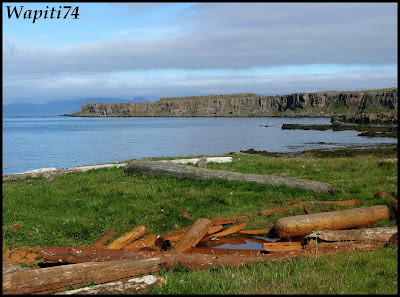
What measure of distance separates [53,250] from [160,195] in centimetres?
725

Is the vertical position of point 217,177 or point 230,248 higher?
point 217,177

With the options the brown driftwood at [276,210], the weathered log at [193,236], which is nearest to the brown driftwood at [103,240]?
the weathered log at [193,236]

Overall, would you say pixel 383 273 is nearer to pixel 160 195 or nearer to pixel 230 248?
pixel 230 248

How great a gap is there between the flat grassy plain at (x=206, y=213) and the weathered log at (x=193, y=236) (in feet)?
5.52

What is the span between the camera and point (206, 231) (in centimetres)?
1206

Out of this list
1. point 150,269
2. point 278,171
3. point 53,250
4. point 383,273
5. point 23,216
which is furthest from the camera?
point 278,171

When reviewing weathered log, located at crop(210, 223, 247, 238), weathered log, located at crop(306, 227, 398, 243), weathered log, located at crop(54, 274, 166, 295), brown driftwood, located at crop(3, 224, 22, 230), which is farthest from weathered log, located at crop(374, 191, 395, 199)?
brown driftwood, located at crop(3, 224, 22, 230)

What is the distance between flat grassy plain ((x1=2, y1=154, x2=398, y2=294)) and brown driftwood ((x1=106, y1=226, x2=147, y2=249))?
836 millimetres

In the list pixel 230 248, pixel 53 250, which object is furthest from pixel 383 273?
pixel 53 250

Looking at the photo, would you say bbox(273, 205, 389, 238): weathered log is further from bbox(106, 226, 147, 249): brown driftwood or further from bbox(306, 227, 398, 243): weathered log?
bbox(106, 226, 147, 249): brown driftwood

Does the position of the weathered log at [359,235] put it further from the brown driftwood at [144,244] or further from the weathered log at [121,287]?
the weathered log at [121,287]

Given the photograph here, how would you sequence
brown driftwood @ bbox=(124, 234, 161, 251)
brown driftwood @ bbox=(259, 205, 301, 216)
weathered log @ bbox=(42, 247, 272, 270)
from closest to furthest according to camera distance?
weathered log @ bbox=(42, 247, 272, 270) → brown driftwood @ bbox=(124, 234, 161, 251) → brown driftwood @ bbox=(259, 205, 301, 216)

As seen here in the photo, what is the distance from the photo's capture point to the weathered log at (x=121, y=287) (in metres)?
6.73

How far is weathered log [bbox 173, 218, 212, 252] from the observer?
35.0 feet
